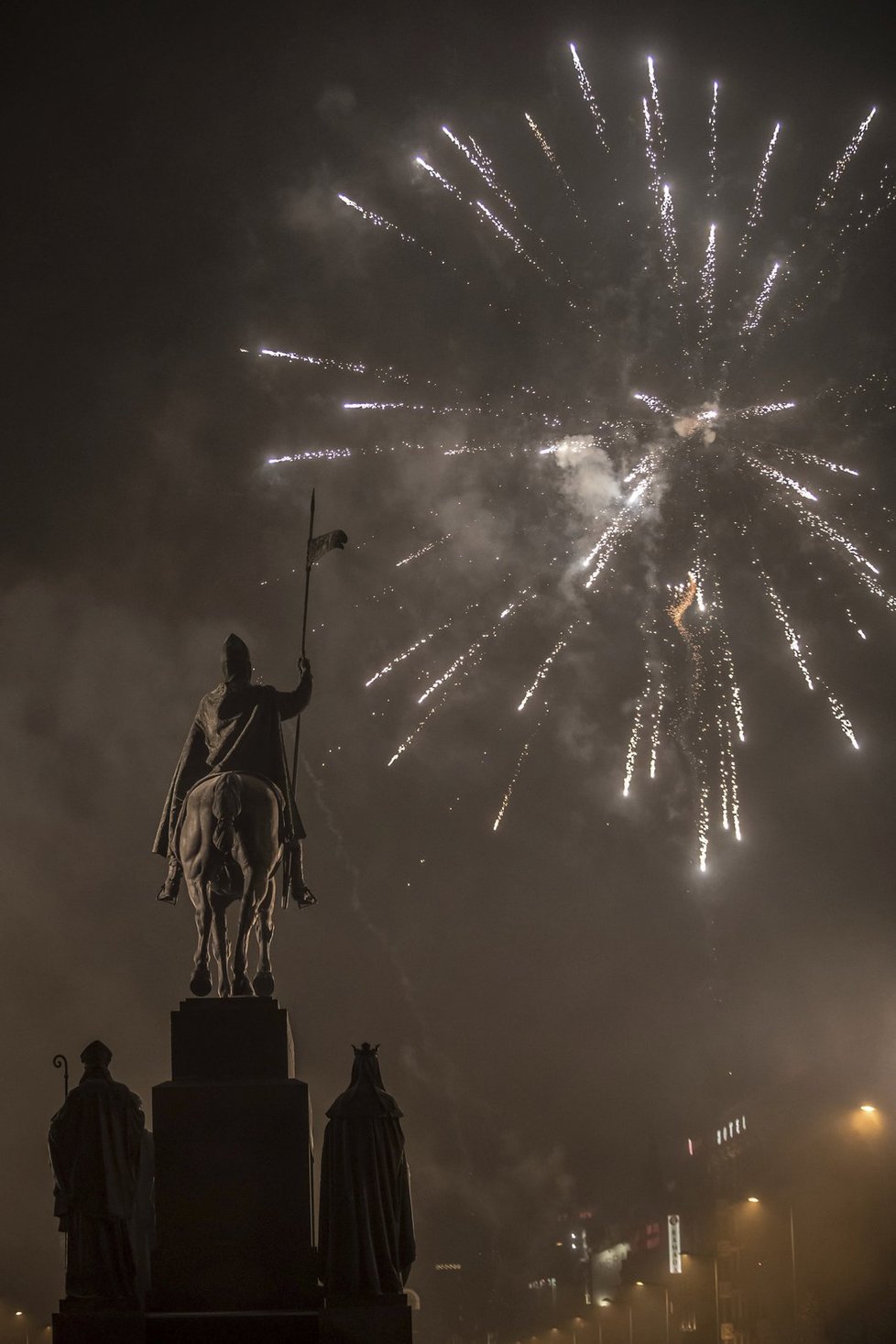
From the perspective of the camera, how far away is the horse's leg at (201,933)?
1770 centimetres

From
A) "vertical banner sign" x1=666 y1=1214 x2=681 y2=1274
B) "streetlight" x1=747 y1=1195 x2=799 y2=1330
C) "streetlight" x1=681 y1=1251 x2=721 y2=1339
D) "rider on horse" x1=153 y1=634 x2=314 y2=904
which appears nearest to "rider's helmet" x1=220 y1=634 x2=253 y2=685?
"rider on horse" x1=153 y1=634 x2=314 y2=904

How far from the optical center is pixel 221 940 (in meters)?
18.0

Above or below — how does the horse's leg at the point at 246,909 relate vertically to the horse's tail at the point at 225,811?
below

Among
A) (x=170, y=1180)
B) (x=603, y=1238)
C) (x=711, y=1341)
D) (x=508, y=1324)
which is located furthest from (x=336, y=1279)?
(x=603, y=1238)

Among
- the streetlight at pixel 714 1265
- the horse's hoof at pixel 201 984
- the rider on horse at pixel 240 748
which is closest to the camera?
the horse's hoof at pixel 201 984

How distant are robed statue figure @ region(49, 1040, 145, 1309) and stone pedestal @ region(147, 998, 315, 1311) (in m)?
0.54

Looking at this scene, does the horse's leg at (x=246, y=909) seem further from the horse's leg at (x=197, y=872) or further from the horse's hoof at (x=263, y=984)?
the horse's leg at (x=197, y=872)

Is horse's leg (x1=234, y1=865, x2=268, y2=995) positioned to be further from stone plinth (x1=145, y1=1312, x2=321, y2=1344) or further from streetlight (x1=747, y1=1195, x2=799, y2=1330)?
streetlight (x1=747, y1=1195, x2=799, y2=1330)

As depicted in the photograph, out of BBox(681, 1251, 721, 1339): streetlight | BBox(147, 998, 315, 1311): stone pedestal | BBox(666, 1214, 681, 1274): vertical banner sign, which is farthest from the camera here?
BBox(666, 1214, 681, 1274): vertical banner sign

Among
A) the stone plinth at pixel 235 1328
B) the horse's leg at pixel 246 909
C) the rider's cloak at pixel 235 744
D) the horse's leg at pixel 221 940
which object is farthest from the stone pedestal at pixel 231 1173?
the rider's cloak at pixel 235 744

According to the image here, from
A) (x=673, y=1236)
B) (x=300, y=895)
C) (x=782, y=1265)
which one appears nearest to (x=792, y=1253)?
(x=782, y=1265)

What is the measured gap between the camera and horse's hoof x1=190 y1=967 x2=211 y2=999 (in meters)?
17.7

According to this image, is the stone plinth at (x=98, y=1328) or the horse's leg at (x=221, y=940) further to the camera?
the horse's leg at (x=221, y=940)

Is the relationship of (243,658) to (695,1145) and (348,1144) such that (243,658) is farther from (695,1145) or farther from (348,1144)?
(695,1145)
